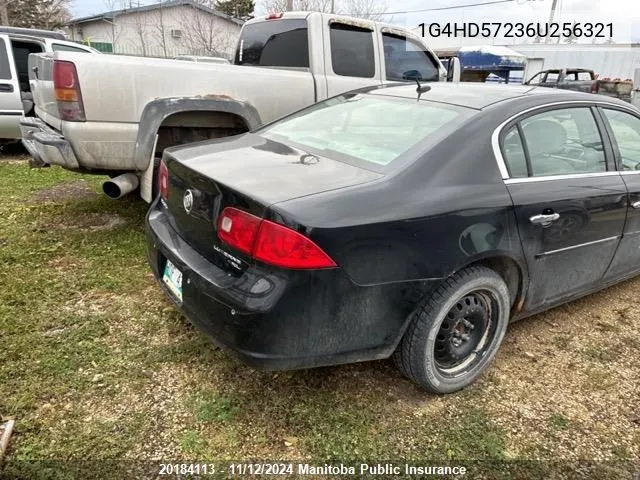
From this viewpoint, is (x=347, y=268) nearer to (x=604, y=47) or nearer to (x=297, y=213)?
(x=297, y=213)

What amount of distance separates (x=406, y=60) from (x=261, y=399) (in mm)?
4323

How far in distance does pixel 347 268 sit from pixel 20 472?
157 centimetres

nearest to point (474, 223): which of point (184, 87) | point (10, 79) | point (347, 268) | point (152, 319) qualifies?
point (347, 268)

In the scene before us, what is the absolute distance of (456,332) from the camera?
2500 mm

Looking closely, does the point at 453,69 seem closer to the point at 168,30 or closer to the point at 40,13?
the point at 168,30

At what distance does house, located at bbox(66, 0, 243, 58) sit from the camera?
2270 centimetres

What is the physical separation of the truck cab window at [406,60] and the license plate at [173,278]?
145 inches

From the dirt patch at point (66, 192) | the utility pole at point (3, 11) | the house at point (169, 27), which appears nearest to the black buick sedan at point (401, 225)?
the dirt patch at point (66, 192)

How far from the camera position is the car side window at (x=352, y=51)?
4.87m

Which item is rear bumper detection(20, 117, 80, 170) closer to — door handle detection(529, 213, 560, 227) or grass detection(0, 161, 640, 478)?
grass detection(0, 161, 640, 478)

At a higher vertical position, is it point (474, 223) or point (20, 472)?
point (474, 223)

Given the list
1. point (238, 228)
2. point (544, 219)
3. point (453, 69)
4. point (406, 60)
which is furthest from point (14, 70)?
point (544, 219)

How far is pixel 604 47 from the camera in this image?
25422 millimetres

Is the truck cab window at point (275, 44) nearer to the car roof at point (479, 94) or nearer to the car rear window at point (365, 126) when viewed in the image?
the car rear window at point (365, 126)
